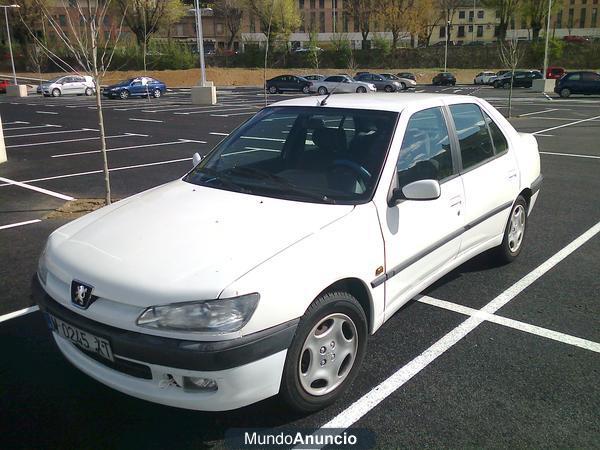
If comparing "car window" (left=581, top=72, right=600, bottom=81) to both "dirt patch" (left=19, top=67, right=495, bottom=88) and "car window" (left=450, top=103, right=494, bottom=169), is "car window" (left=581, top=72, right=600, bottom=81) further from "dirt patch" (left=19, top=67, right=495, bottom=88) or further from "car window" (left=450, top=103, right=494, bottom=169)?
"car window" (left=450, top=103, right=494, bottom=169)

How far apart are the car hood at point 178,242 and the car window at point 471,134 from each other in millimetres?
1535

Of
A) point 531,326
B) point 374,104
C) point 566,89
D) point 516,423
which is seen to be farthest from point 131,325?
point 566,89

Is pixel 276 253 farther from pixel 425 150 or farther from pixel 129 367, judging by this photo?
pixel 425 150

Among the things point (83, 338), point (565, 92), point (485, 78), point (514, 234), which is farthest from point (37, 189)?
point (485, 78)

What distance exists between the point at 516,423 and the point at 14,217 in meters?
6.60

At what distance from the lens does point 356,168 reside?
11.4 feet

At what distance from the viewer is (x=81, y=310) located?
106 inches

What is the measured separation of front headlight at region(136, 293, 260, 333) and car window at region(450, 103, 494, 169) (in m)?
2.38

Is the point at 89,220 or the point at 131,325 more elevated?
the point at 89,220

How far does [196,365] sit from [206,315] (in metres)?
0.23

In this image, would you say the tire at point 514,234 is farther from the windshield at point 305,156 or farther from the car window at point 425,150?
the windshield at point 305,156

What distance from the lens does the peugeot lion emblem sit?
8.77ft

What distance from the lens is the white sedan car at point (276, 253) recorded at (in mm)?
2504

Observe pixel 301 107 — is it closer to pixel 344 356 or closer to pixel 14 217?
pixel 344 356
